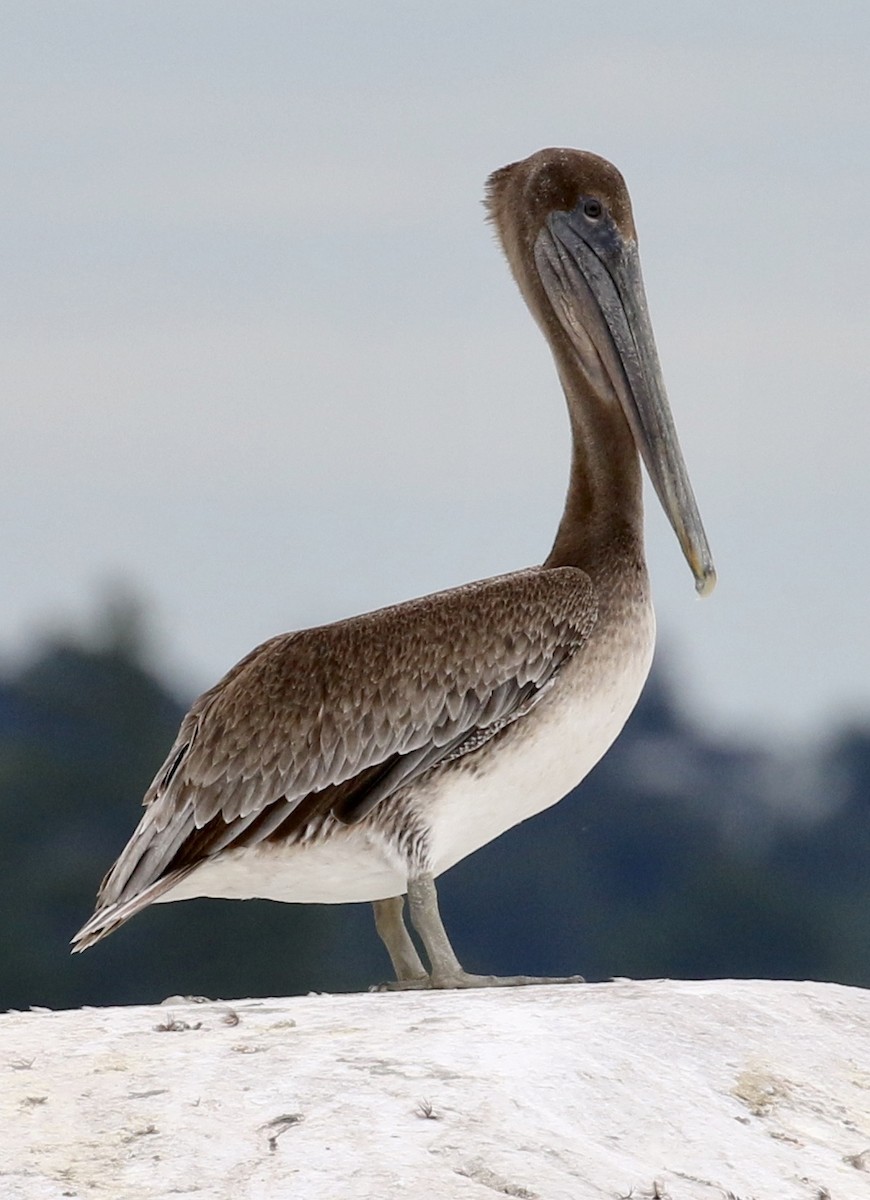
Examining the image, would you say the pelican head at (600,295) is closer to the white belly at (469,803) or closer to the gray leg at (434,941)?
the white belly at (469,803)

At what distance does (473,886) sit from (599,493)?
3446 centimetres

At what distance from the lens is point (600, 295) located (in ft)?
27.9

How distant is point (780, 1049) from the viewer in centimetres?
672

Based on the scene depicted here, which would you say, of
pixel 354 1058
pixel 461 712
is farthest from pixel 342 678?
pixel 354 1058

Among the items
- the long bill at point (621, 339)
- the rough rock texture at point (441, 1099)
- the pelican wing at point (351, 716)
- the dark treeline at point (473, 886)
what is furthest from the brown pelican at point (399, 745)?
the dark treeline at point (473, 886)

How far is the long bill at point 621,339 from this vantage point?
8.40m

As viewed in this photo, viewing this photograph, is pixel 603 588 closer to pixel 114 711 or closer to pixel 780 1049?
pixel 780 1049

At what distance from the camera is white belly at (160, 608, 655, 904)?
7.57 m

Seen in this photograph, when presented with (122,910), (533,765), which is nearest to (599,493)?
(533,765)

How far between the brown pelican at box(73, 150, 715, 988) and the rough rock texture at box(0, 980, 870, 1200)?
2.40 feet

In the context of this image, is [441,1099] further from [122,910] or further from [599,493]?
[599,493]

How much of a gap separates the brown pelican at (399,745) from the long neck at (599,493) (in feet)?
0.06

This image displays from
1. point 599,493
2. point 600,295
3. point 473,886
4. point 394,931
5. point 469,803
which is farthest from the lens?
point 473,886

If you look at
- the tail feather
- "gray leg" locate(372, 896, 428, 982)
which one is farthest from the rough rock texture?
"gray leg" locate(372, 896, 428, 982)
